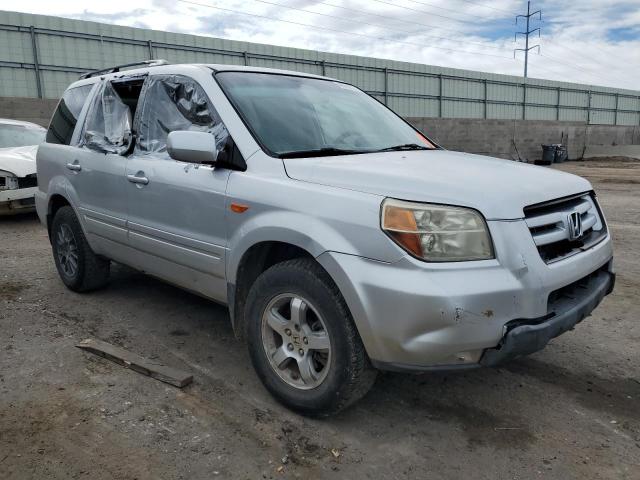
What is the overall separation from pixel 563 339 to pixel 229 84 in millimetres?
2886

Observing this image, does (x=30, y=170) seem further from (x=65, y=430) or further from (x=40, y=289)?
(x=65, y=430)

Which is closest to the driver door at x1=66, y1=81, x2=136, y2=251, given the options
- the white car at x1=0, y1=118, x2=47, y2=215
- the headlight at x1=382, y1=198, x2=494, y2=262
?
the headlight at x1=382, y1=198, x2=494, y2=262

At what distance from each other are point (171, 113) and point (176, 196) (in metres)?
0.66

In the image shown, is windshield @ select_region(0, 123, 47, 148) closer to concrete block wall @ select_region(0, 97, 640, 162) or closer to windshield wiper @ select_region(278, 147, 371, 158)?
windshield wiper @ select_region(278, 147, 371, 158)

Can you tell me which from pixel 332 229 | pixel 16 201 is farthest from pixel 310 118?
pixel 16 201

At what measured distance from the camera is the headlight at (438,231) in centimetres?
231

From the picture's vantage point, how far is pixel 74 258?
185 inches

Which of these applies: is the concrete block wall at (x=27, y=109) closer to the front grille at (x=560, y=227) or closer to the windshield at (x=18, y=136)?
the windshield at (x=18, y=136)

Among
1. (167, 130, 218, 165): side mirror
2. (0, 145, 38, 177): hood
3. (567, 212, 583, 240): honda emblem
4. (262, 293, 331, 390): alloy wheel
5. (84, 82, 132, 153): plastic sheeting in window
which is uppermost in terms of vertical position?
(84, 82, 132, 153): plastic sheeting in window

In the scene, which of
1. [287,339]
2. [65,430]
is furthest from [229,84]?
[65,430]

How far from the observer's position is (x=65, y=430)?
104 inches

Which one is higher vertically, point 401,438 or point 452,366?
point 452,366

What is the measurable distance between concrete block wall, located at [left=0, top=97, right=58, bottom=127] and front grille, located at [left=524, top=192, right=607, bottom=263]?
15096 millimetres

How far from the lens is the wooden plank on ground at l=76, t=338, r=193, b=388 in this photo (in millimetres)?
3127
